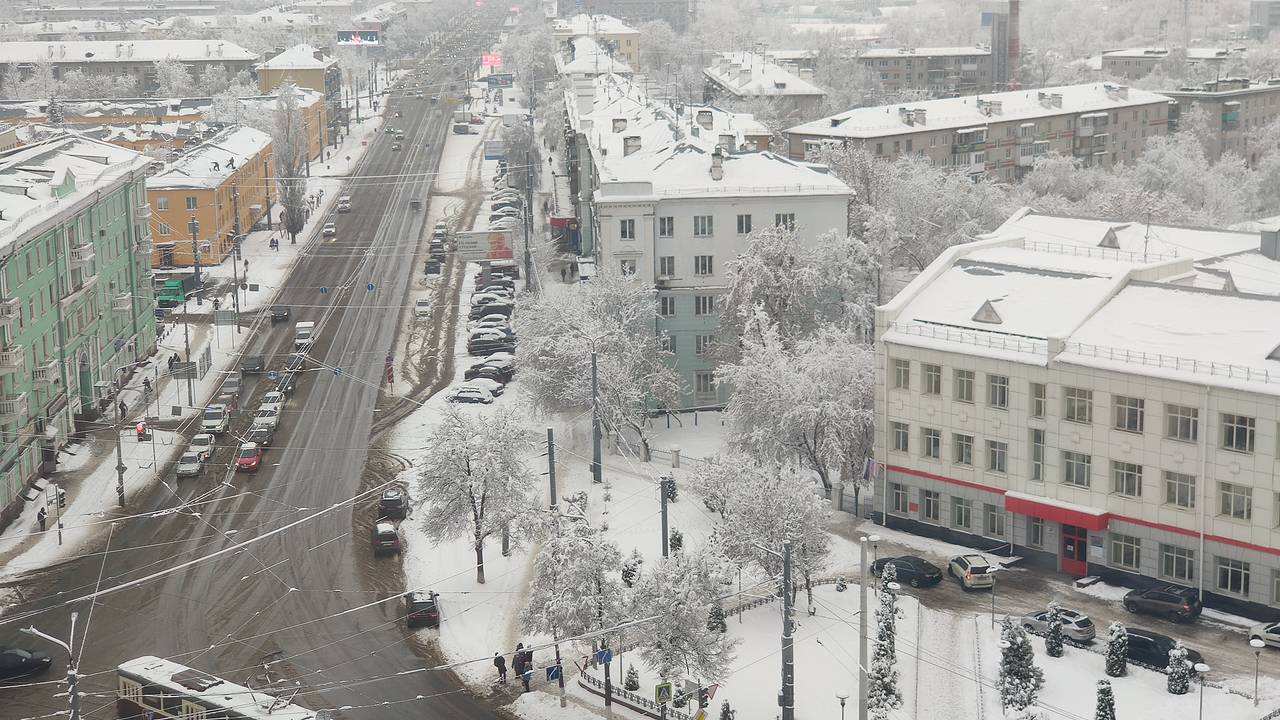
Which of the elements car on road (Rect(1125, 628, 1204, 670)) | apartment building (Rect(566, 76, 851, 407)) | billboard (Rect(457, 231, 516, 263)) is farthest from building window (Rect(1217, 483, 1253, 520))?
billboard (Rect(457, 231, 516, 263))

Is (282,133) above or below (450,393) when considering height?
above

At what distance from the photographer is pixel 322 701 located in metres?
45.5

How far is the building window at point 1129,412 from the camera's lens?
51812 millimetres

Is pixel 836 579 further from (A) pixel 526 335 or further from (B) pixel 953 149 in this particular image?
(B) pixel 953 149

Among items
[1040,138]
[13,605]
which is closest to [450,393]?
[13,605]

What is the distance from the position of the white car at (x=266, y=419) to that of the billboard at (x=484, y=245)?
34.3m

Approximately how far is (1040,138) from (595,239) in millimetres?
59031

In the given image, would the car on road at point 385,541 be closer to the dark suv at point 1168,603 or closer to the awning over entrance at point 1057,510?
the awning over entrance at point 1057,510

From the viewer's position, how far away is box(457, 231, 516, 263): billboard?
106688 mm

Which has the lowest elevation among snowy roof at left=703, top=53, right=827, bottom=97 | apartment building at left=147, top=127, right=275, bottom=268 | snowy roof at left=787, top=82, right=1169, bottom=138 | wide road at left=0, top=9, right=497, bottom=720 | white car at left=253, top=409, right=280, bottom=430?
wide road at left=0, top=9, right=497, bottom=720

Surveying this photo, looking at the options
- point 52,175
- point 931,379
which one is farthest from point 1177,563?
point 52,175

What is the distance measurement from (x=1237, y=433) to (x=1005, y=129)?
85.4m

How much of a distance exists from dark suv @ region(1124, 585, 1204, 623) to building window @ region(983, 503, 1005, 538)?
621 cm

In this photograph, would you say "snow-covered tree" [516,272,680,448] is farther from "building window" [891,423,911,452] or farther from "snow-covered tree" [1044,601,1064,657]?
"snow-covered tree" [1044,601,1064,657]
